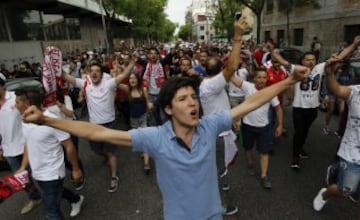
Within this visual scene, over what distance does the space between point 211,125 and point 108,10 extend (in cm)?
2727

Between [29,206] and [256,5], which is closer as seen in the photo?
[29,206]

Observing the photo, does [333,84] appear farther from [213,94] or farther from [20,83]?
[20,83]

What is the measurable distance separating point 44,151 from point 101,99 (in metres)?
1.64

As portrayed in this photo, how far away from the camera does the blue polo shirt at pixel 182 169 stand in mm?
1983

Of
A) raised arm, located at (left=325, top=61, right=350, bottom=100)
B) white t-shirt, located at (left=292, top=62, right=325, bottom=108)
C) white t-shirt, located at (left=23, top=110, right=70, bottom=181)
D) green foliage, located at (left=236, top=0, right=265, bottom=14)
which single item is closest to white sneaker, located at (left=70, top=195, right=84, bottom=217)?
white t-shirt, located at (left=23, top=110, right=70, bottom=181)

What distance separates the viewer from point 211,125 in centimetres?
216

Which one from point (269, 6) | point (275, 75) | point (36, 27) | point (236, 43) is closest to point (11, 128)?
point (236, 43)

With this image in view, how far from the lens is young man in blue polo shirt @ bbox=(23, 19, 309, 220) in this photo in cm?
198

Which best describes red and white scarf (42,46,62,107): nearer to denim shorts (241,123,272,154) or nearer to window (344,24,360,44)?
denim shorts (241,123,272,154)

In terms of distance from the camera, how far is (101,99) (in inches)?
183

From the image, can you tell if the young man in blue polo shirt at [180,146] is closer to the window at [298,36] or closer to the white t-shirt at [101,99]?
the white t-shirt at [101,99]

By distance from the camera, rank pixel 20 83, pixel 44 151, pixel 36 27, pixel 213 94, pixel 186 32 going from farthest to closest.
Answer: pixel 186 32
pixel 36 27
pixel 20 83
pixel 213 94
pixel 44 151

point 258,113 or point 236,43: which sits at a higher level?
point 236,43

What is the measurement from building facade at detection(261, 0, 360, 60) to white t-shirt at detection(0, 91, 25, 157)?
60.0ft
